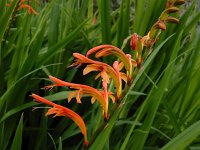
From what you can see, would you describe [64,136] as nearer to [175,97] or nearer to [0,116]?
[0,116]

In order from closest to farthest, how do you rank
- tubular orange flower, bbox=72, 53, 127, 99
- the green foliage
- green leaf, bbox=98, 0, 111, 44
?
tubular orange flower, bbox=72, 53, 127, 99
the green foliage
green leaf, bbox=98, 0, 111, 44

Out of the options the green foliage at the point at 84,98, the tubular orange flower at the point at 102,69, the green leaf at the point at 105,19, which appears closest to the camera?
the tubular orange flower at the point at 102,69

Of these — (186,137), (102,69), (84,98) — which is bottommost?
(84,98)

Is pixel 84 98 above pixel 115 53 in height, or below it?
below

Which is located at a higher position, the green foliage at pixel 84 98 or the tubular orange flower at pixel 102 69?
the tubular orange flower at pixel 102 69

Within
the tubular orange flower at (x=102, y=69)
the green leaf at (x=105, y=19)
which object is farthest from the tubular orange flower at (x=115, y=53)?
the green leaf at (x=105, y=19)

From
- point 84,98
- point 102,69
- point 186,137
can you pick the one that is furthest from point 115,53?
point 84,98

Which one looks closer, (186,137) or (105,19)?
(186,137)

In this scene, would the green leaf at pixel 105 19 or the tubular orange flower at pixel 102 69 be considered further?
the green leaf at pixel 105 19

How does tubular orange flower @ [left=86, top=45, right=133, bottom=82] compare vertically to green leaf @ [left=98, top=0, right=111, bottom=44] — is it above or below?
above

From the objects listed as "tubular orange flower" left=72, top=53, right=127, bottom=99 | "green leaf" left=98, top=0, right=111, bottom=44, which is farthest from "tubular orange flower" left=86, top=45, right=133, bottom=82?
"green leaf" left=98, top=0, right=111, bottom=44

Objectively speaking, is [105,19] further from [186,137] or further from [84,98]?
[186,137]

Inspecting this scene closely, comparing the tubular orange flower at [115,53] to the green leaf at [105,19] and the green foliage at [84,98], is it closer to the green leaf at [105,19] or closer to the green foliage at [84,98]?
the green foliage at [84,98]

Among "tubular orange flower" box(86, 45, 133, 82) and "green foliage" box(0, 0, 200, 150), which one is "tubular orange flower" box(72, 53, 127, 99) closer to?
"tubular orange flower" box(86, 45, 133, 82)
